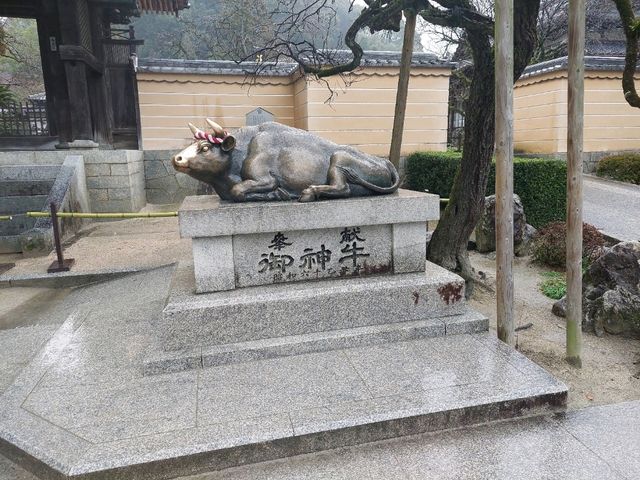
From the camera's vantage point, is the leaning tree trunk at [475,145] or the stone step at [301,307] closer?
the stone step at [301,307]

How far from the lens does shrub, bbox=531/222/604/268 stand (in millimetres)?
7117

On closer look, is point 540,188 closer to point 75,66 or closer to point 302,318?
point 302,318

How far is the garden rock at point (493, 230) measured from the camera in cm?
788

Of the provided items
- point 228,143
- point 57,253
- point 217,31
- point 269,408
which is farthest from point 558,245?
point 217,31

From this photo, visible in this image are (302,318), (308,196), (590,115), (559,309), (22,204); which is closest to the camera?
(302,318)

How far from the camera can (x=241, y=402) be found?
312 centimetres

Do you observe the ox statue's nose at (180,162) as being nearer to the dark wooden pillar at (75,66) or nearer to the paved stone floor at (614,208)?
the paved stone floor at (614,208)

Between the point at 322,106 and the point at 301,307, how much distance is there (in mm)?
10259

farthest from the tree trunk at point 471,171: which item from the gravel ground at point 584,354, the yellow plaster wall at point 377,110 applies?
the yellow plaster wall at point 377,110

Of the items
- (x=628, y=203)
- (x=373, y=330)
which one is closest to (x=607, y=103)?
(x=628, y=203)

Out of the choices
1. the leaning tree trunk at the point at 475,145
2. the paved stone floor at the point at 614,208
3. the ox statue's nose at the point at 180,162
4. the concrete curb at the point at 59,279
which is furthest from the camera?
the paved stone floor at the point at 614,208

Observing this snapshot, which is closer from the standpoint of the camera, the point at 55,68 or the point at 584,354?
the point at 584,354

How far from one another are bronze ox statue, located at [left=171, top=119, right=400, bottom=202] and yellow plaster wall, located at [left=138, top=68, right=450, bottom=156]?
918 cm

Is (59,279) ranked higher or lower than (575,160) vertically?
lower
